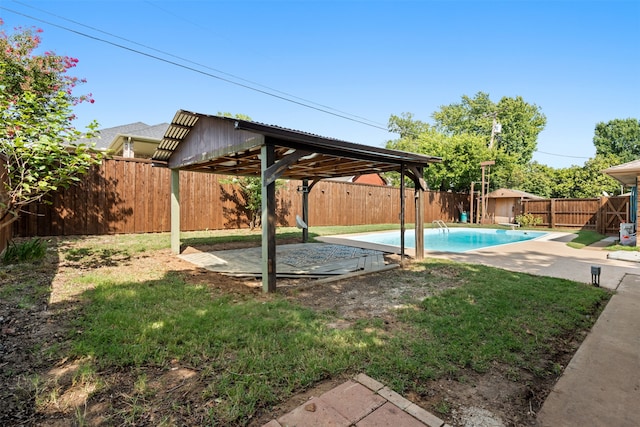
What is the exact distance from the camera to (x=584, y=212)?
16.2 meters

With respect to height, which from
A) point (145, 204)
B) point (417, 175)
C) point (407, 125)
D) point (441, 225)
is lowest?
point (441, 225)

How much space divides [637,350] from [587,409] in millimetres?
1446

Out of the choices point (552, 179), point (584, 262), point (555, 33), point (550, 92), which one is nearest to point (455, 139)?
point (550, 92)

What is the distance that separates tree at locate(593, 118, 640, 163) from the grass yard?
45.1 m

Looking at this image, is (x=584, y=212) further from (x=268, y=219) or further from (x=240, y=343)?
(x=240, y=343)

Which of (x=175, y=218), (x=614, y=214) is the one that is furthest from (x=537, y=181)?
(x=175, y=218)

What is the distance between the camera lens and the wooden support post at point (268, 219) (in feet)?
13.9

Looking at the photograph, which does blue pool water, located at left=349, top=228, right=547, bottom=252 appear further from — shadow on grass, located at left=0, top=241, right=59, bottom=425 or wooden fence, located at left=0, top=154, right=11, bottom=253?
wooden fence, located at left=0, top=154, right=11, bottom=253

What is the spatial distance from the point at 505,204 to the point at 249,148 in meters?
21.8

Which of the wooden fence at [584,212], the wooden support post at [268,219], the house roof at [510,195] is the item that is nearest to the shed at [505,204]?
the house roof at [510,195]

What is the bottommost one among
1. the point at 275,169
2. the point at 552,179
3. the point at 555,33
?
the point at 275,169

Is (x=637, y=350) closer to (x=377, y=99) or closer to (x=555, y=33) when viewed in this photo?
(x=555, y=33)

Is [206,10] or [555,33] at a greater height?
[206,10]

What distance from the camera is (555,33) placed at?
10961 mm
